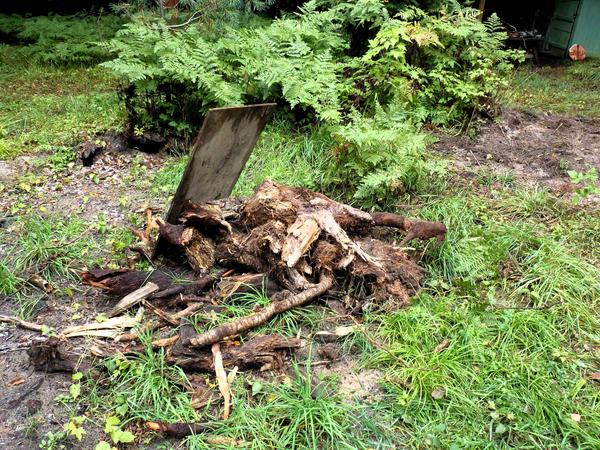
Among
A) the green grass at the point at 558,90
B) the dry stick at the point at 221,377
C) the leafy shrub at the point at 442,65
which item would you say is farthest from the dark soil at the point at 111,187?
the green grass at the point at 558,90

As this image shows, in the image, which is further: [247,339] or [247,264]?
[247,264]

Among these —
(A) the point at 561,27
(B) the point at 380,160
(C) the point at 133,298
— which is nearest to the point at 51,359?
(C) the point at 133,298

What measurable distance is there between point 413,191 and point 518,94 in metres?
4.53

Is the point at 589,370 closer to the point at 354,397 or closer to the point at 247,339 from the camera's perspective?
the point at 354,397

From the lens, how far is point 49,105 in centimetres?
673

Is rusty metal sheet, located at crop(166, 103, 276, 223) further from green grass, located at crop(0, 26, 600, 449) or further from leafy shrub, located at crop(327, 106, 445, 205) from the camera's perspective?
leafy shrub, located at crop(327, 106, 445, 205)

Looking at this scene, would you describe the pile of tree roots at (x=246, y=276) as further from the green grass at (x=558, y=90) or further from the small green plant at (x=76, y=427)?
the green grass at (x=558, y=90)

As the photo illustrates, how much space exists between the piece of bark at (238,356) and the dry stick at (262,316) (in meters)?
0.06

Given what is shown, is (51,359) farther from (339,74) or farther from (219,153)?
(339,74)

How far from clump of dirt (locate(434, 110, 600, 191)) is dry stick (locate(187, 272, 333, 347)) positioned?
2.63 meters

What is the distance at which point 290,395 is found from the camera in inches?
103

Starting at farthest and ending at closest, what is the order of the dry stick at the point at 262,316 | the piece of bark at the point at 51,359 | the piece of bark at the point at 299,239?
the piece of bark at the point at 299,239 < the dry stick at the point at 262,316 < the piece of bark at the point at 51,359

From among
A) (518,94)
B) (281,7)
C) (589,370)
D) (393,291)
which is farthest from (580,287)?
(281,7)

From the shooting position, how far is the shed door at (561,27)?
38.6ft
